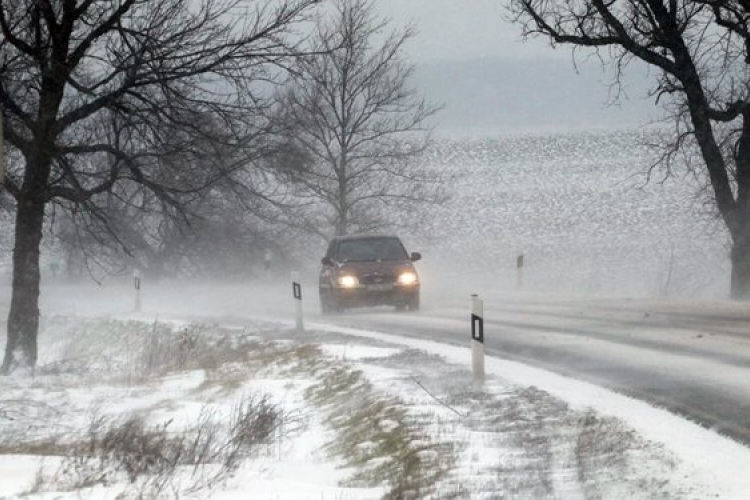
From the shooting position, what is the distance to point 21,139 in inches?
651

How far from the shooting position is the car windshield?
935 inches

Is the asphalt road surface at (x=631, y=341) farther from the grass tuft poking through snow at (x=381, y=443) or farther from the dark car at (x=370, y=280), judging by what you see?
the grass tuft poking through snow at (x=381, y=443)

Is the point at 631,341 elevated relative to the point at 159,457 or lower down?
elevated

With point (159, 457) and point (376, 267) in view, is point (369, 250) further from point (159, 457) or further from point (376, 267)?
point (159, 457)

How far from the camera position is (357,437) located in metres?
9.21

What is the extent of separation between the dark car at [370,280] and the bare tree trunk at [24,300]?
23.1 ft

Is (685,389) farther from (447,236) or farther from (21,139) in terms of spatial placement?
(447,236)

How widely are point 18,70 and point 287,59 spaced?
3.74 meters

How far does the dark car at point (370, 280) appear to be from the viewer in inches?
907

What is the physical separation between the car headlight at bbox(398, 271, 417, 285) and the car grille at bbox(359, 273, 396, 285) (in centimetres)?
18

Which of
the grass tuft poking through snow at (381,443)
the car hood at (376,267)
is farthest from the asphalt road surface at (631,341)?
the grass tuft poking through snow at (381,443)

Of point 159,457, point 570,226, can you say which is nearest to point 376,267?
point 159,457

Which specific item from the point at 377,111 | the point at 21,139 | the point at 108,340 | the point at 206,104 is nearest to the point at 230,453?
the point at 206,104

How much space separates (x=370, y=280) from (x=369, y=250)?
1.11 m
